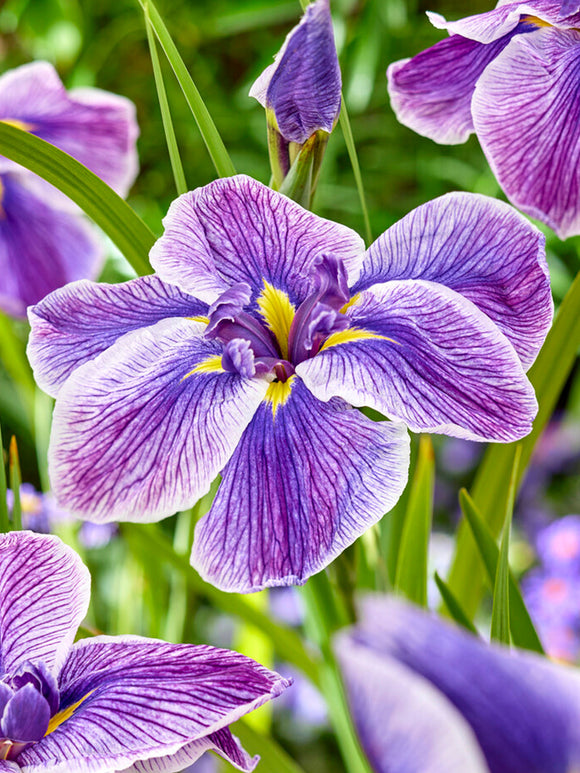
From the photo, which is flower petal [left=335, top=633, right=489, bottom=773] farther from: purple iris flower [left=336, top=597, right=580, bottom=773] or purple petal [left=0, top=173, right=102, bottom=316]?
purple petal [left=0, top=173, right=102, bottom=316]

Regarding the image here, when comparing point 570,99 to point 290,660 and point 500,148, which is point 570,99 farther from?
point 290,660

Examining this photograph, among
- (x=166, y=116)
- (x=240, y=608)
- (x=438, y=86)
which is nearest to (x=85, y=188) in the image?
(x=166, y=116)

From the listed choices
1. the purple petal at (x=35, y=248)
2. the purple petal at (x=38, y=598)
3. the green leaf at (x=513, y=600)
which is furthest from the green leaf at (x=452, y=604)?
the purple petal at (x=35, y=248)

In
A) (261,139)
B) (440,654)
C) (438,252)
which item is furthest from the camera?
(261,139)

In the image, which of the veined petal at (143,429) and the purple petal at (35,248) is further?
the purple petal at (35,248)

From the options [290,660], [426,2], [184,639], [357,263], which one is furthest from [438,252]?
[426,2]

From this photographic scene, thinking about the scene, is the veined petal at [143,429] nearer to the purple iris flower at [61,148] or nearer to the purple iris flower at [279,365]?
the purple iris flower at [279,365]

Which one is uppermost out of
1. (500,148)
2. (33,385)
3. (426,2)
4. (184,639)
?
(426,2)

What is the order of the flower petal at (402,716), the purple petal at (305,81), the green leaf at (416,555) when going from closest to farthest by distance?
the flower petal at (402,716) → the purple petal at (305,81) → the green leaf at (416,555)
